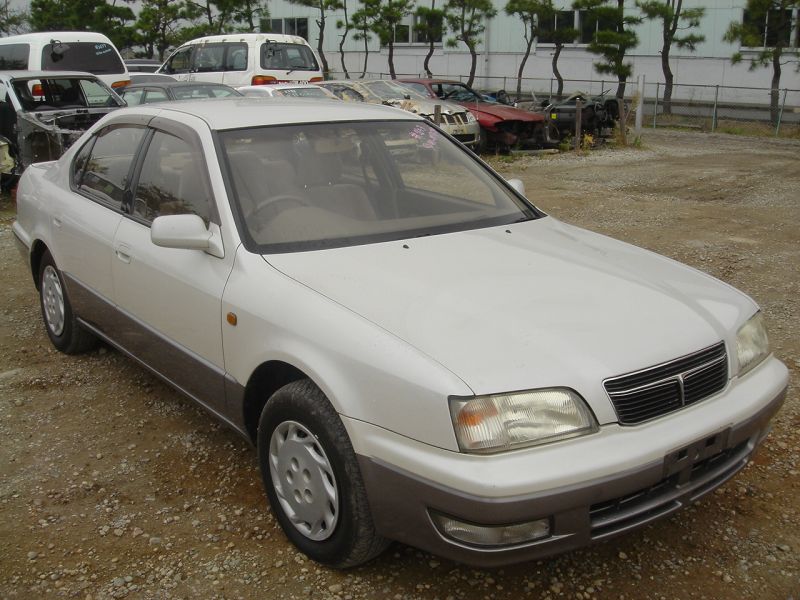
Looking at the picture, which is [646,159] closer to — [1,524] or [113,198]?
[113,198]

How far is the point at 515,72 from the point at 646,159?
17.0 m

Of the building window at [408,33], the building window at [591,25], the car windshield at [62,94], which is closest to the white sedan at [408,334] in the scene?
the car windshield at [62,94]

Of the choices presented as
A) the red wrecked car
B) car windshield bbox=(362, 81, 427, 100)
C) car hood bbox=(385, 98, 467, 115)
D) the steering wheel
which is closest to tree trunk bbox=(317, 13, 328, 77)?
the red wrecked car

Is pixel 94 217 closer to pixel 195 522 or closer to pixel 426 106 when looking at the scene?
pixel 195 522

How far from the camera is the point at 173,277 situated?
3.59m

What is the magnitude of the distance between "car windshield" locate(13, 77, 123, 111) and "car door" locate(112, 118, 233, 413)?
8.17 m

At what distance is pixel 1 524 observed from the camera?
11.0ft

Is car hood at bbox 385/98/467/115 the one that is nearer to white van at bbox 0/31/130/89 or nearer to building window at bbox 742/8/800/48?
white van at bbox 0/31/130/89

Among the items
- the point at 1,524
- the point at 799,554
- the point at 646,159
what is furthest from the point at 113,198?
the point at 646,159

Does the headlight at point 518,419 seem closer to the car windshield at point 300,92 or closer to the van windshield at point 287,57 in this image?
the car windshield at point 300,92

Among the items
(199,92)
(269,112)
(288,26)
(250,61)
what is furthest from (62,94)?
(288,26)

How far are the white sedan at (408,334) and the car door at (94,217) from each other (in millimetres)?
26

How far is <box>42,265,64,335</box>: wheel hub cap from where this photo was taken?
4.99m

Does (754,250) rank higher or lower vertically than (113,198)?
lower
